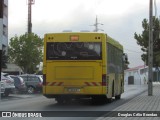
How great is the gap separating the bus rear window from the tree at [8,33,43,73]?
172ft

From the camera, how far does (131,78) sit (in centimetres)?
9869

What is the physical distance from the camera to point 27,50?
74.2m

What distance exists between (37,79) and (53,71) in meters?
18.5

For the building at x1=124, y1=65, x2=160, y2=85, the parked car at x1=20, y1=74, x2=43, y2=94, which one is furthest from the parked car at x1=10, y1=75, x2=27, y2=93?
the building at x1=124, y1=65, x2=160, y2=85

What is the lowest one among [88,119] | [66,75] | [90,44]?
[88,119]

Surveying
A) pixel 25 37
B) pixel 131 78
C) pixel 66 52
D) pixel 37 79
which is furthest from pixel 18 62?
pixel 66 52

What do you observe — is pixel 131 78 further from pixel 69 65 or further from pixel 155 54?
pixel 69 65

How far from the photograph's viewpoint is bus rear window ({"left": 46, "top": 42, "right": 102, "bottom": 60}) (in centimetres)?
2114

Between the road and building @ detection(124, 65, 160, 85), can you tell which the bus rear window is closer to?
the road

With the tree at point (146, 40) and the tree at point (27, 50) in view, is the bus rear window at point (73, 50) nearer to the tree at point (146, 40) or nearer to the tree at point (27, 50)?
the tree at point (146, 40)

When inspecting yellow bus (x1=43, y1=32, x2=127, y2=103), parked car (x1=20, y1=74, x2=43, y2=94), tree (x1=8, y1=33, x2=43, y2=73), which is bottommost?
parked car (x1=20, y1=74, x2=43, y2=94)

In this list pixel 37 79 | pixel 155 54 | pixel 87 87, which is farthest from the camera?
pixel 155 54

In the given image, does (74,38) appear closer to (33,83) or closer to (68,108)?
(68,108)

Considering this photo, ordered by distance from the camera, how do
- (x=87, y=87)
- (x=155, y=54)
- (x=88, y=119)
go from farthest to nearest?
(x=155, y=54), (x=87, y=87), (x=88, y=119)
